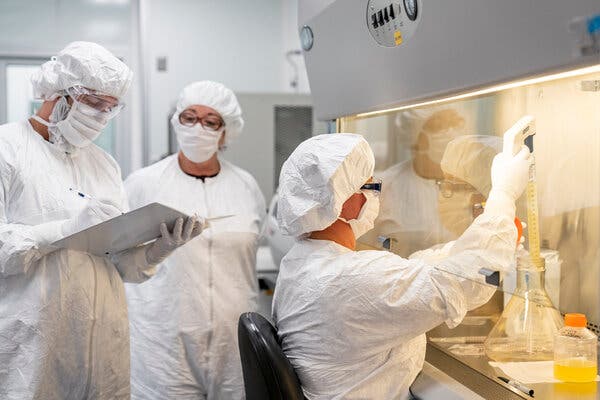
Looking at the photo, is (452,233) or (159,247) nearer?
(452,233)

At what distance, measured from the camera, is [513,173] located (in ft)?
3.82

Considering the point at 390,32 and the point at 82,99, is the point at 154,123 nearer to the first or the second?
the point at 82,99

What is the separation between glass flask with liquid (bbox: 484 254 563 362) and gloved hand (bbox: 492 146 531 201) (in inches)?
8.0

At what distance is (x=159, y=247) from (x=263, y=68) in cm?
252

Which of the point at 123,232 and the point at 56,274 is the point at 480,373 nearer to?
the point at 123,232

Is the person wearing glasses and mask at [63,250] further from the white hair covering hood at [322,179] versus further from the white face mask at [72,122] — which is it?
the white hair covering hood at [322,179]

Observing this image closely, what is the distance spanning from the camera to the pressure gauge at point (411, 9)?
45.4 inches

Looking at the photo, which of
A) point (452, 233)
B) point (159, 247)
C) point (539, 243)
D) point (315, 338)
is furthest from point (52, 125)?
point (539, 243)

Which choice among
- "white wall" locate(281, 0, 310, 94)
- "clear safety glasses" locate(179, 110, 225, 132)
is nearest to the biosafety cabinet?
"clear safety glasses" locate(179, 110, 225, 132)

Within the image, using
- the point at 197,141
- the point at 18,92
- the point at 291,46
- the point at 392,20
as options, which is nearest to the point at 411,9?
the point at 392,20

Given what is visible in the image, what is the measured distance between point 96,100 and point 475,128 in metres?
0.92

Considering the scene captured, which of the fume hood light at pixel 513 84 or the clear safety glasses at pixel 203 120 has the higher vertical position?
the clear safety glasses at pixel 203 120

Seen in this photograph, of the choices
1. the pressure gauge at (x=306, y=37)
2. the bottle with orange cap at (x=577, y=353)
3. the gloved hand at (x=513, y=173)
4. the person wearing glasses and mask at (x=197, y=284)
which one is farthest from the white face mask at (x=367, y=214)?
the person wearing glasses and mask at (x=197, y=284)

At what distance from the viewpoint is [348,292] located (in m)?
1.22
